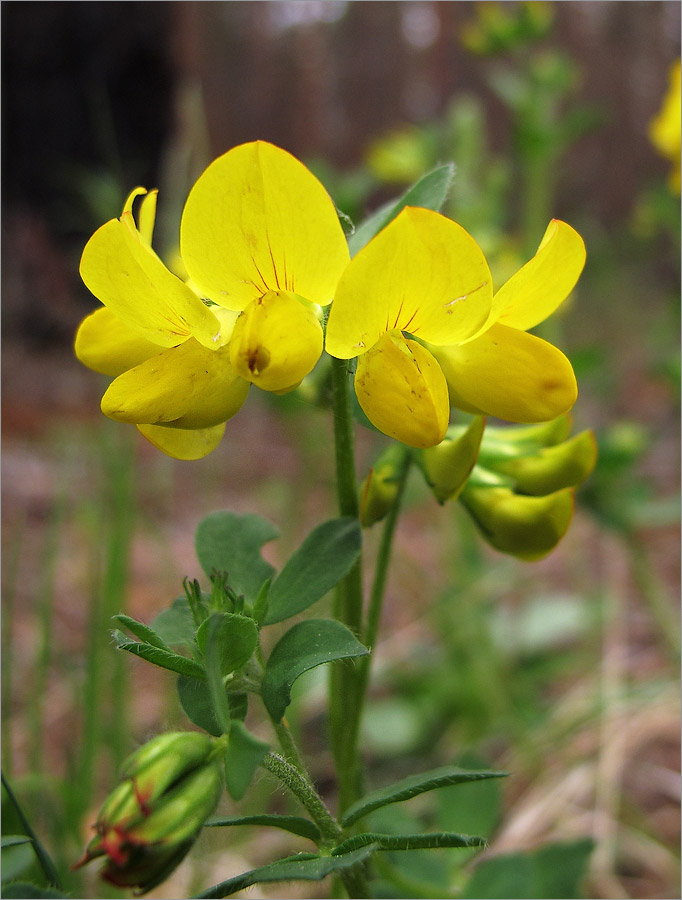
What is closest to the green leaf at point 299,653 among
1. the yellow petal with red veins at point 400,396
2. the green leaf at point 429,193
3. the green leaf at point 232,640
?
the green leaf at point 232,640

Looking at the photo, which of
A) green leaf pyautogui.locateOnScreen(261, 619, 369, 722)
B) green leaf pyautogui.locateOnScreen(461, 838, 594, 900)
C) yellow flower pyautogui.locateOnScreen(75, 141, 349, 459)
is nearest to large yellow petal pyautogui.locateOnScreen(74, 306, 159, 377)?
yellow flower pyautogui.locateOnScreen(75, 141, 349, 459)

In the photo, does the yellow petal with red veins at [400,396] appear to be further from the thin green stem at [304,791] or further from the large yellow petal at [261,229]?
the thin green stem at [304,791]

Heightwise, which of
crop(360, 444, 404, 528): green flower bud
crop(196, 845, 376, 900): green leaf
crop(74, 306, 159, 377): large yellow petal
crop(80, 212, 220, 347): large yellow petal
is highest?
crop(80, 212, 220, 347): large yellow petal

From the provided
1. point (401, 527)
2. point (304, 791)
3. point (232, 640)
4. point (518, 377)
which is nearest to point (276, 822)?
point (304, 791)

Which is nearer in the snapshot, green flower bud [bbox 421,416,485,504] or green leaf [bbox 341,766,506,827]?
green leaf [bbox 341,766,506,827]

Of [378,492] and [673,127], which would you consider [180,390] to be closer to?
[378,492]

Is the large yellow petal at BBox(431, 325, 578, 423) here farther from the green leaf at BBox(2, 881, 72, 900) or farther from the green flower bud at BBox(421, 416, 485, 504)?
the green leaf at BBox(2, 881, 72, 900)
